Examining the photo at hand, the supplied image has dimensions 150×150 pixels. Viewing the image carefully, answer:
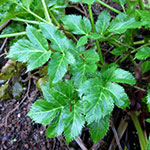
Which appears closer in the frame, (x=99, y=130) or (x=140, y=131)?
(x=99, y=130)

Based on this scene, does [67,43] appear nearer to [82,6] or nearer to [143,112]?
[143,112]

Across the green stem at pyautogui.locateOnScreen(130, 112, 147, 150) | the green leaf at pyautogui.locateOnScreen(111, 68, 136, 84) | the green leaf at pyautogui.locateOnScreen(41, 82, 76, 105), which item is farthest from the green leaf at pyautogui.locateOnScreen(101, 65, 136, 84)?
the green stem at pyautogui.locateOnScreen(130, 112, 147, 150)

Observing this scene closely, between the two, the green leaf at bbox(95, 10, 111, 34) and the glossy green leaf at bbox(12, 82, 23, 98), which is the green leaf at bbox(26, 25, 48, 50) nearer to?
Answer: the green leaf at bbox(95, 10, 111, 34)

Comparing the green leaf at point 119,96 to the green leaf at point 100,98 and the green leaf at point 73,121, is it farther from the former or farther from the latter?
the green leaf at point 73,121

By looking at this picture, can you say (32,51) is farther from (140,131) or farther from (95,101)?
(140,131)

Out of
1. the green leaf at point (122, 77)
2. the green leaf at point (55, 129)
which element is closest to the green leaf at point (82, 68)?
the green leaf at point (122, 77)

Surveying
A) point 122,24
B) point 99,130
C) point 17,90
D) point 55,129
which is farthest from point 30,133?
point 122,24

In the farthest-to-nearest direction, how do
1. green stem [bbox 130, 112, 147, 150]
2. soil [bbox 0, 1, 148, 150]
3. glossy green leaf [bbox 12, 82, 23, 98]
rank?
glossy green leaf [bbox 12, 82, 23, 98] → soil [bbox 0, 1, 148, 150] → green stem [bbox 130, 112, 147, 150]
